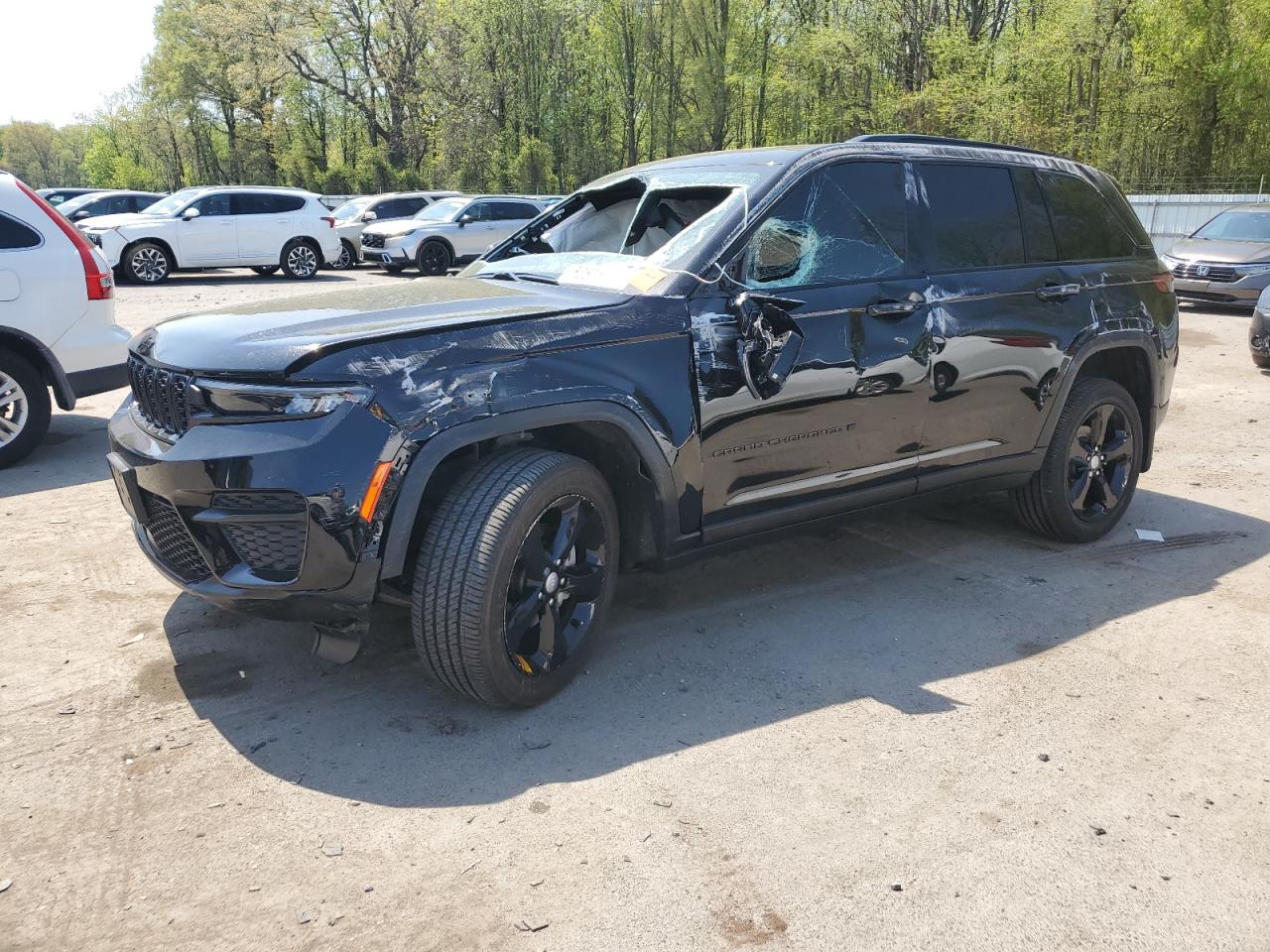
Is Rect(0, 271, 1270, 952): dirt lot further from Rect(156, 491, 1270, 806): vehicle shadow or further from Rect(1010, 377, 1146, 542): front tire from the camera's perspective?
Rect(1010, 377, 1146, 542): front tire

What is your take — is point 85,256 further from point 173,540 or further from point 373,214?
point 373,214

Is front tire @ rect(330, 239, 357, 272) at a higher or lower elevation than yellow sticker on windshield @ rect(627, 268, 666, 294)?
higher

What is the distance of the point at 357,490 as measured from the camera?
9.89ft

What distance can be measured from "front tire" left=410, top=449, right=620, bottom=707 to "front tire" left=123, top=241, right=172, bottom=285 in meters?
18.1

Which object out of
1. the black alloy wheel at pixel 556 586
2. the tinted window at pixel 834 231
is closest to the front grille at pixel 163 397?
the black alloy wheel at pixel 556 586

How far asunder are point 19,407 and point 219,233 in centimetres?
1427

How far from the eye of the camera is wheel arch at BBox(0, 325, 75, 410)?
6.26 m

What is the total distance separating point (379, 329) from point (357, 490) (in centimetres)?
52

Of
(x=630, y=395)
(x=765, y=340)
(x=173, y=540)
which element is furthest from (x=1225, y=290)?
(x=173, y=540)

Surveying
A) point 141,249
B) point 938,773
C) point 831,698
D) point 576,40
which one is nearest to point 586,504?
point 831,698

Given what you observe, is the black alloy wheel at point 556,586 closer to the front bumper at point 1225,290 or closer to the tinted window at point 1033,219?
the tinted window at point 1033,219

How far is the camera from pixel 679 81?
43.2 m

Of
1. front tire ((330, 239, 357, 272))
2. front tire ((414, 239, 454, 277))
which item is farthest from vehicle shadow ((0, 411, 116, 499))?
front tire ((330, 239, 357, 272))

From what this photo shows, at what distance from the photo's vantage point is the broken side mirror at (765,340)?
3.74m
